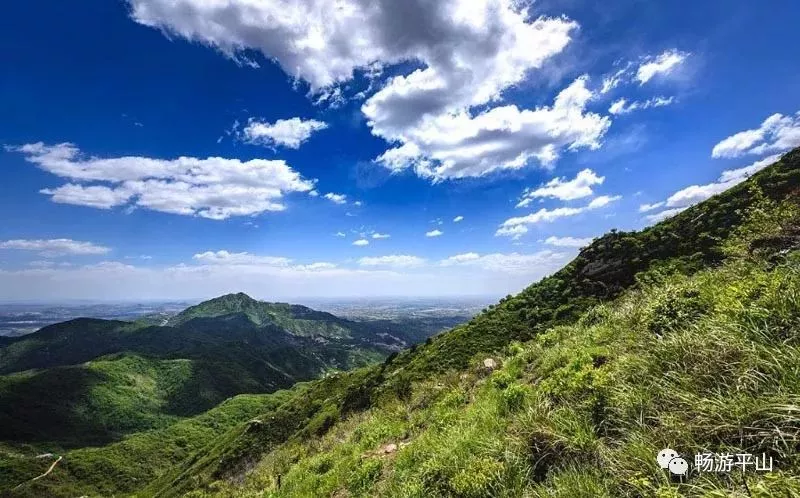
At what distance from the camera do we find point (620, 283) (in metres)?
38.8

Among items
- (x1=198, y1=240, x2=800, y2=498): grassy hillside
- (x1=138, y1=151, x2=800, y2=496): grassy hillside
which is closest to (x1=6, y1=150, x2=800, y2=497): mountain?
(x1=198, y1=240, x2=800, y2=498): grassy hillside

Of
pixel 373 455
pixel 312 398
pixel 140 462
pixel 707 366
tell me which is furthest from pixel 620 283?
pixel 140 462

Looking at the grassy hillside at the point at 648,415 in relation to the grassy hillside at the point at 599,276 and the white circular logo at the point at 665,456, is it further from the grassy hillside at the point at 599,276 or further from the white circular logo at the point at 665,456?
the grassy hillside at the point at 599,276

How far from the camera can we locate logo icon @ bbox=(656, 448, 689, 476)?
4.69 m

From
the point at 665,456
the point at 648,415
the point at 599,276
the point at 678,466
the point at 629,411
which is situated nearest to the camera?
the point at 678,466

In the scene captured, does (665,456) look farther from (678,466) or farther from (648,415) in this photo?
(648,415)

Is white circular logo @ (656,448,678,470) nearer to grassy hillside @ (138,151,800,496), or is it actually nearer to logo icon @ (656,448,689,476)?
logo icon @ (656,448,689,476)

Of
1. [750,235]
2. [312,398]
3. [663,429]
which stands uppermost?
[750,235]

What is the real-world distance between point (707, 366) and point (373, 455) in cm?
1027

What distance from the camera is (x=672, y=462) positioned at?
4809 millimetres

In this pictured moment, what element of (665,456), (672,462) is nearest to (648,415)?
(665,456)

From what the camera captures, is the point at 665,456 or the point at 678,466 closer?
the point at 678,466

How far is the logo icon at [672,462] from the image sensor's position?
4688 mm

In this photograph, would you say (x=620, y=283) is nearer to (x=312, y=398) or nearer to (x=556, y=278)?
(x=556, y=278)
